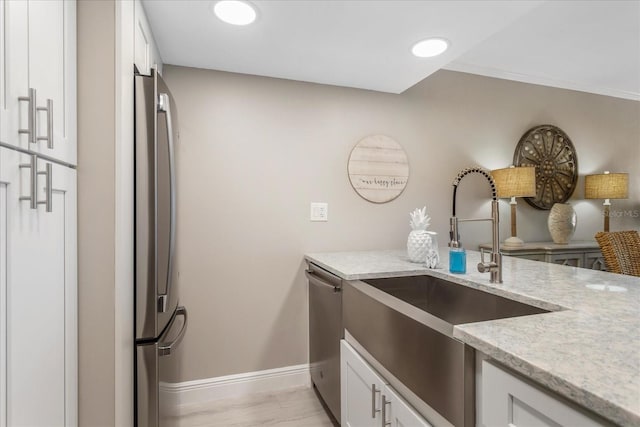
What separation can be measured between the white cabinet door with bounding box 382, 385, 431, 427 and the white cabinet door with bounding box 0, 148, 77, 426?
40.4 inches

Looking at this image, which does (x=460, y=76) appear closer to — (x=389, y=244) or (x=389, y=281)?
(x=389, y=244)

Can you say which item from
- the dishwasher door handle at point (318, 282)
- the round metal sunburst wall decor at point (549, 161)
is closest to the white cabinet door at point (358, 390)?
the dishwasher door handle at point (318, 282)

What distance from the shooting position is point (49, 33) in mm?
896

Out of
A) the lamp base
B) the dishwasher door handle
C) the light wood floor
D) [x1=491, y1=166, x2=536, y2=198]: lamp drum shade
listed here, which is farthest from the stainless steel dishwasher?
[x1=491, y1=166, x2=536, y2=198]: lamp drum shade

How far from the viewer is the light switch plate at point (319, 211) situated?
7.64ft

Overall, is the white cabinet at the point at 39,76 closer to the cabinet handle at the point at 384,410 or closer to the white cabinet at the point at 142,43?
the white cabinet at the point at 142,43

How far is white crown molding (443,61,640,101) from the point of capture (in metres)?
2.69

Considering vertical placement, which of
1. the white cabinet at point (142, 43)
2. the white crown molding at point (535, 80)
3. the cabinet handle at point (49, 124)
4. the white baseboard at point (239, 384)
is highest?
the white crown molding at point (535, 80)

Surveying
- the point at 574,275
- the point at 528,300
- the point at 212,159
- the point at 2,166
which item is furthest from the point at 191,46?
the point at 574,275

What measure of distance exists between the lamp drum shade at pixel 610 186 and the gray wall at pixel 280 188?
119cm

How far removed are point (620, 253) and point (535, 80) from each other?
5.84 ft

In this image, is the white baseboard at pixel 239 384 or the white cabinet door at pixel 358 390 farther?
the white baseboard at pixel 239 384

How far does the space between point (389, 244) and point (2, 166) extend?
224cm

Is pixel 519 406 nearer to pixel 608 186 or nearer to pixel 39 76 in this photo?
pixel 39 76
